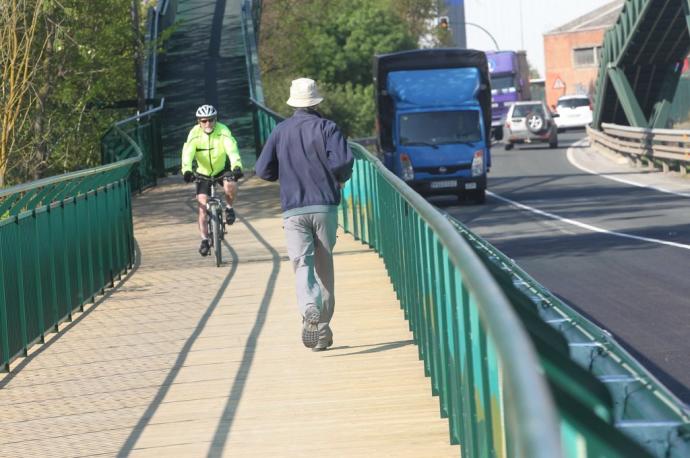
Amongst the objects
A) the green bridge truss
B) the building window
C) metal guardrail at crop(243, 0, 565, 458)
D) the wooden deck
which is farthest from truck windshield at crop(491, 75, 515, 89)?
metal guardrail at crop(243, 0, 565, 458)

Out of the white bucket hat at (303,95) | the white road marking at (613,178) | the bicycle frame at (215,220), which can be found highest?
the white bucket hat at (303,95)

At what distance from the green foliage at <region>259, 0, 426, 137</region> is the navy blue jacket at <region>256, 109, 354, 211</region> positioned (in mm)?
55258

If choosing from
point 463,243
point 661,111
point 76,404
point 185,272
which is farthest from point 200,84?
point 463,243

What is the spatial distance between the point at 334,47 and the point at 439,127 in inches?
2260

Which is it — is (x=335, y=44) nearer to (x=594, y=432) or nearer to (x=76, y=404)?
(x=76, y=404)

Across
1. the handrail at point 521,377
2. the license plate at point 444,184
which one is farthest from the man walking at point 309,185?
the license plate at point 444,184

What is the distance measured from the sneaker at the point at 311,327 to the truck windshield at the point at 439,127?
66.6 ft

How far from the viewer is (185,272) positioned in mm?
16688

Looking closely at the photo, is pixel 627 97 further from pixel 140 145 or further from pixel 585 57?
pixel 585 57

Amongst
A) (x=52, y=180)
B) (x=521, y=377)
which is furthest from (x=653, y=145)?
(x=521, y=377)

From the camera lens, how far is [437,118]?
30.7m

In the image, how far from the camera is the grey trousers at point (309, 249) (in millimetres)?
10344

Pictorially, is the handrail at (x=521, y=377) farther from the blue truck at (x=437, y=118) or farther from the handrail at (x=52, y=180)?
the blue truck at (x=437, y=118)

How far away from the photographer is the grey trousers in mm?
10344
